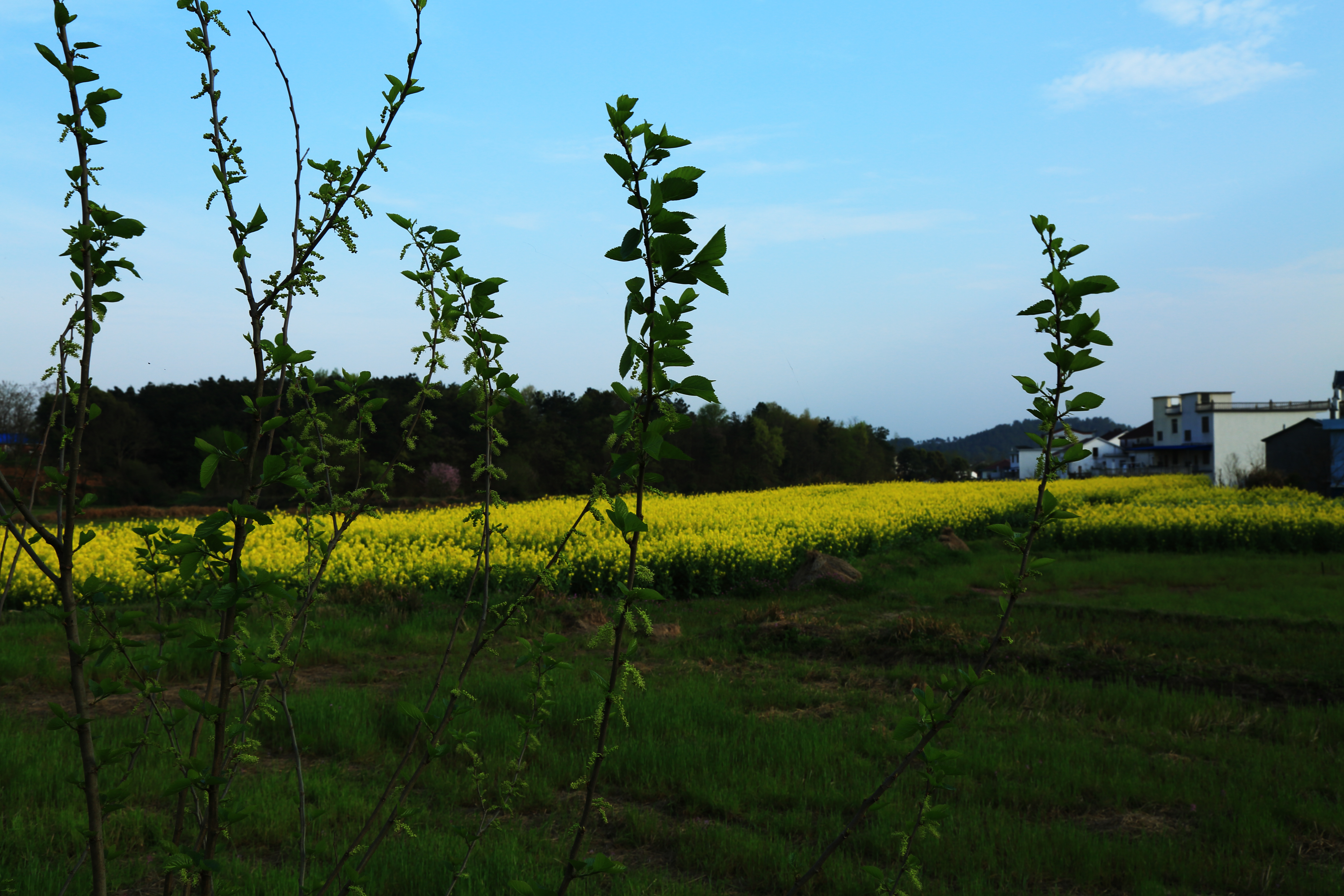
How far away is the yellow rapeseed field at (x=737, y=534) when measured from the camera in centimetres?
1162

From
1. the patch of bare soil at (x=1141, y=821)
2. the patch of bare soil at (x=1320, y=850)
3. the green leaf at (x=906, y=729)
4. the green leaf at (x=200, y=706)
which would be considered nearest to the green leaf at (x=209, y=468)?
the green leaf at (x=200, y=706)

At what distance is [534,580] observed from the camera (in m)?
2.26

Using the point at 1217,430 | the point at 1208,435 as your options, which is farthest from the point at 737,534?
the point at 1208,435

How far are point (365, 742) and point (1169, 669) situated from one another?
6580 millimetres

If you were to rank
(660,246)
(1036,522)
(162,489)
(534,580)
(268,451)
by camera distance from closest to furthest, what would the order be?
(660,246) → (268,451) → (1036,522) → (534,580) → (162,489)

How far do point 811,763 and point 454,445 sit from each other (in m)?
29.0

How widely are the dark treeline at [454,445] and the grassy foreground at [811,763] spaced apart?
11.7 metres

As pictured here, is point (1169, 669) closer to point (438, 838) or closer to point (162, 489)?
point (438, 838)

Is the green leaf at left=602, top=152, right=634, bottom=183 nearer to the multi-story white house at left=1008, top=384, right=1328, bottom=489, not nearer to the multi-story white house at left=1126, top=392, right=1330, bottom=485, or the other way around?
the multi-story white house at left=1008, top=384, right=1328, bottom=489

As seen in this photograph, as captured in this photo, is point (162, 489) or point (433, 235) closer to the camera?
point (433, 235)

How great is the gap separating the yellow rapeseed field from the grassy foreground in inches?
56.1

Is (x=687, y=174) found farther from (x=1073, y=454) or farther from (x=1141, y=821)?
(x=1141, y=821)

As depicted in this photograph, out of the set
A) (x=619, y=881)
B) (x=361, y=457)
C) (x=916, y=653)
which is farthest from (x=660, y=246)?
(x=916, y=653)

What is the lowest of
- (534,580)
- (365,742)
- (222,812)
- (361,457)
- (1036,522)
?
(365,742)
